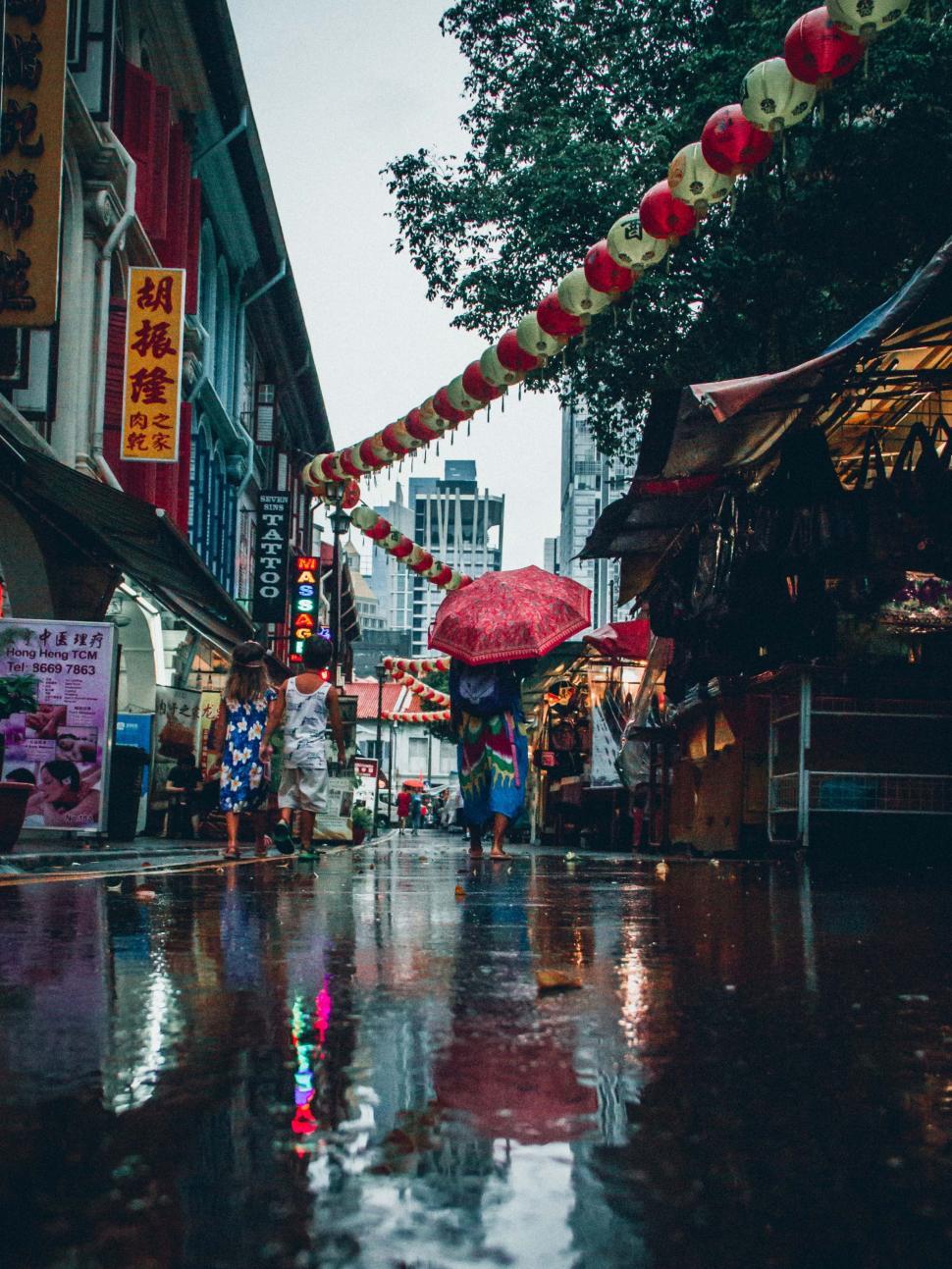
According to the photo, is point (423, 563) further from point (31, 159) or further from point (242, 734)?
point (31, 159)

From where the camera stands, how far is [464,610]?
12750 mm

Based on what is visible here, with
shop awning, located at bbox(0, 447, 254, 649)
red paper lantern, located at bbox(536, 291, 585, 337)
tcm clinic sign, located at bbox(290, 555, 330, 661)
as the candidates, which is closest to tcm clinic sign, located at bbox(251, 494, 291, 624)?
tcm clinic sign, located at bbox(290, 555, 330, 661)

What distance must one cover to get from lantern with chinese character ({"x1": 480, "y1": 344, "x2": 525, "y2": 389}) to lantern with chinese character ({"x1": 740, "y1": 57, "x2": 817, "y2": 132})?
178 inches

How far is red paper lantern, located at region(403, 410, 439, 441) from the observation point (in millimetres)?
16250

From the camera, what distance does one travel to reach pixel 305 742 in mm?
11453

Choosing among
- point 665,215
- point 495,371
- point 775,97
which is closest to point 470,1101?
point 775,97

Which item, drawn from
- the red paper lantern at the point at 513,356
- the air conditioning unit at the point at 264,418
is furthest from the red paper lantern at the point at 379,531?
the air conditioning unit at the point at 264,418

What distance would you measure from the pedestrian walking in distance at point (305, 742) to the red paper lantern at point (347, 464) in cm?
767

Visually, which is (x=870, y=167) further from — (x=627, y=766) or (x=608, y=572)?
(x=608, y=572)

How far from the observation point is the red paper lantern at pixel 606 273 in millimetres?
11688

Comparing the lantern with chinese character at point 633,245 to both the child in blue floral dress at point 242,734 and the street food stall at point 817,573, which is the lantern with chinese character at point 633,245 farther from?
the child in blue floral dress at point 242,734

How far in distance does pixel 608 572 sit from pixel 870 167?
60.0 metres

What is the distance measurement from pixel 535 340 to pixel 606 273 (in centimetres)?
159

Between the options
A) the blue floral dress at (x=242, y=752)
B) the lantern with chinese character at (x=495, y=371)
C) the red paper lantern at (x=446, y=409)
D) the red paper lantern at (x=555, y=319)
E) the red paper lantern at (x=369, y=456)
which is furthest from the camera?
the red paper lantern at (x=369, y=456)
